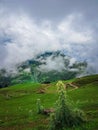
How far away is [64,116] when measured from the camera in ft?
97.6

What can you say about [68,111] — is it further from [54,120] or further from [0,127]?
[0,127]

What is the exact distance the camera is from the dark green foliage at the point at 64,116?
97.1ft

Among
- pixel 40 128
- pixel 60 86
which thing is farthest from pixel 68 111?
pixel 40 128

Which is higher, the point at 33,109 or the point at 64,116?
the point at 33,109

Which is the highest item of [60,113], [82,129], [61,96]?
[61,96]

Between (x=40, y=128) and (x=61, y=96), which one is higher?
(x=61, y=96)

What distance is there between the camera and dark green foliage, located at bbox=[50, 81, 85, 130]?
2959cm

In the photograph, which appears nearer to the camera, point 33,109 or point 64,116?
point 64,116

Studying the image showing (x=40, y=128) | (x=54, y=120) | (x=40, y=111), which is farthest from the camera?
(x=40, y=111)

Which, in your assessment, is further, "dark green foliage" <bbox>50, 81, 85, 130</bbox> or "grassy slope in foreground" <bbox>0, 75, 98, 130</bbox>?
"grassy slope in foreground" <bbox>0, 75, 98, 130</bbox>

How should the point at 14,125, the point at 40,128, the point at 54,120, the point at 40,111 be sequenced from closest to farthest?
1. the point at 54,120
2. the point at 40,128
3. the point at 14,125
4. the point at 40,111

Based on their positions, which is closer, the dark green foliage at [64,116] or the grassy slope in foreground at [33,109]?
the dark green foliage at [64,116]

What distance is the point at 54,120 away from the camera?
96.8 ft

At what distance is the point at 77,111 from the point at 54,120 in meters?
2.99
